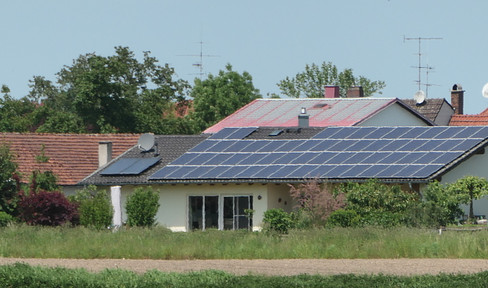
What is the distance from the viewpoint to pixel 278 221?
130 feet

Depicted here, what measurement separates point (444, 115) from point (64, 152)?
80.6 feet

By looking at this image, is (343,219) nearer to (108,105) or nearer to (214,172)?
(214,172)

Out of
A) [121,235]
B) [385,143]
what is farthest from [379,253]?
[385,143]

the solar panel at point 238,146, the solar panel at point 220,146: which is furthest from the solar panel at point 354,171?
the solar panel at point 220,146

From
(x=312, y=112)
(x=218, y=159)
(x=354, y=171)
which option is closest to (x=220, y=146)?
(x=218, y=159)

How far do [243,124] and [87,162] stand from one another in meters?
8.90

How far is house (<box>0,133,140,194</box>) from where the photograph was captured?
52.9 metres

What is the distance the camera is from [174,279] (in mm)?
22859

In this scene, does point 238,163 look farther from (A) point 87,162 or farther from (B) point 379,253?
(B) point 379,253

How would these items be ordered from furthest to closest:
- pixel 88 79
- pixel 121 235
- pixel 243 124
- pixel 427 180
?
pixel 88 79, pixel 243 124, pixel 427 180, pixel 121 235

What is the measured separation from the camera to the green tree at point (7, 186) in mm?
43625

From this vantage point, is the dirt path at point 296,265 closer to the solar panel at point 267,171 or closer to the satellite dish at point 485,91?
the solar panel at point 267,171

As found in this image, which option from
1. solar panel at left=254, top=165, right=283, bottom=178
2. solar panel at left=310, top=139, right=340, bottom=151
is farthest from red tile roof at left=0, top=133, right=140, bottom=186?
solar panel at left=310, top=139, right=340, bottom=151

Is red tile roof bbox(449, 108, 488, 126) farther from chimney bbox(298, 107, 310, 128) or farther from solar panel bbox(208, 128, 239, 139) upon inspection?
solar panel bbox(208, 128, 239, 139)
